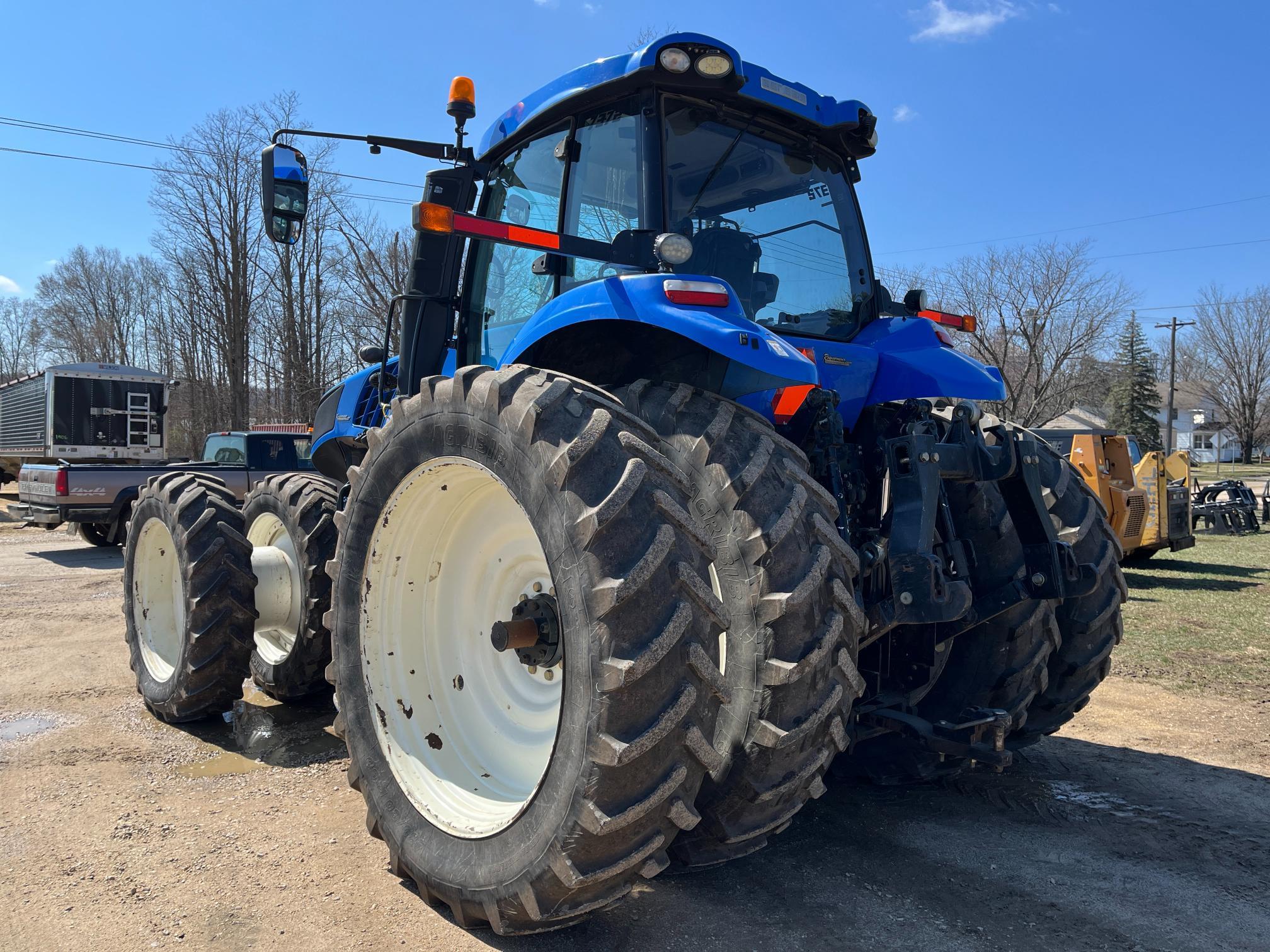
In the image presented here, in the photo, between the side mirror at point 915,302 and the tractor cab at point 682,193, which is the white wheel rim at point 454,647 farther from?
the side mirror at point 915,302

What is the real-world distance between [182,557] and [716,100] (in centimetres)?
→ 353

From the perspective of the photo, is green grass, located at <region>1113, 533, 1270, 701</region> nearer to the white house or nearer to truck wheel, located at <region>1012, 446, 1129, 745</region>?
truck wheel, located at <region>1012, 446, 1129, 745</region>

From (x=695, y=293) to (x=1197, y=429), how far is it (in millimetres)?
87322

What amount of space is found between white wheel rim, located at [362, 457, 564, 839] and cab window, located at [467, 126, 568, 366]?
106 cm

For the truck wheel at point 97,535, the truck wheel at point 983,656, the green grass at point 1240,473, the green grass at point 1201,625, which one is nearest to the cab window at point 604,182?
the truck wheel at point 983,656

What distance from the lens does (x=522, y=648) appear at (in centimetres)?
274

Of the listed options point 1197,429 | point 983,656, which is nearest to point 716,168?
point 983,656

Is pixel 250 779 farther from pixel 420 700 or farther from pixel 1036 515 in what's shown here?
pixel 1036 515

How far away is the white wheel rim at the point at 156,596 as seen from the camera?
5.21 m

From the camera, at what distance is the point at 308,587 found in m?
4.98

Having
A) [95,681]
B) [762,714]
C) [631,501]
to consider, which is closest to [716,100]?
[631,501]

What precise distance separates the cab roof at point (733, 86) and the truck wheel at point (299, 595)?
2.29 meters

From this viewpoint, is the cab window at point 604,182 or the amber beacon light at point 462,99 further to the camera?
the amber beacon light at point 462,99

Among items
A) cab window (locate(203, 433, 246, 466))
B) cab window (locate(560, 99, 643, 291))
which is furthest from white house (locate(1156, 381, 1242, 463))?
cab window (locate(560, 99, 643, 291))
